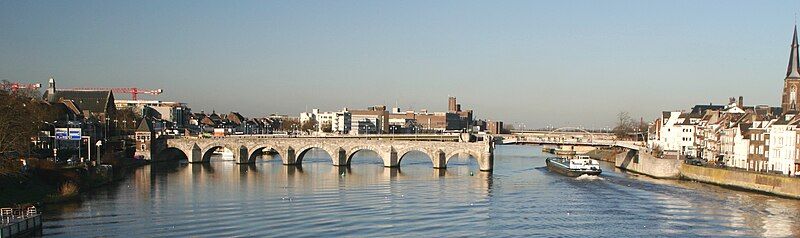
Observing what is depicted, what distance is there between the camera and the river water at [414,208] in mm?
50062

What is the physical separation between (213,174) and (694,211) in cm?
5144

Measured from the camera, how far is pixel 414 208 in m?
59.9

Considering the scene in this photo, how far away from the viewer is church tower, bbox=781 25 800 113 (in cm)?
10244

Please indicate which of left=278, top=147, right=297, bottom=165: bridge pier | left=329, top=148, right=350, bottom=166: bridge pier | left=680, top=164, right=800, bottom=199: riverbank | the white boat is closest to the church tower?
left=680, top=164, right=800, bottom=199: riverbank

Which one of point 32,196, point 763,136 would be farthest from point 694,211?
point 32,196

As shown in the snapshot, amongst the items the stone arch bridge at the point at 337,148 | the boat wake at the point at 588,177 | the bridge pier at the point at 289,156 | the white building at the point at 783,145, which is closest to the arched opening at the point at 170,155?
the stone arch bridge at the point at 337,148

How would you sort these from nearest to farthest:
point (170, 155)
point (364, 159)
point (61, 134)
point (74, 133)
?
point (61, 134) < point (74, 133) < point (170, 155) < point (364, 159)

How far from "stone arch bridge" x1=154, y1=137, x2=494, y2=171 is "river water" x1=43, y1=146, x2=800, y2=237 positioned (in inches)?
428

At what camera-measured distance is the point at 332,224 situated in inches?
2007

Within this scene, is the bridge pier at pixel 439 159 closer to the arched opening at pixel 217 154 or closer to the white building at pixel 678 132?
the arched opening at pixel 217 154

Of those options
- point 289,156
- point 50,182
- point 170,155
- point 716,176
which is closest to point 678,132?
point 716,176

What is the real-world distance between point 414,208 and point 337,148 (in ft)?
160

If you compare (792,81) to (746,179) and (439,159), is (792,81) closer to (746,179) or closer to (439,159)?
(746,179)

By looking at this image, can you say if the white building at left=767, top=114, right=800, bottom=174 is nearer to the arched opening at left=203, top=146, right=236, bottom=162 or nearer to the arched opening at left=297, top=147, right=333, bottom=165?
the arched opening at left=297, top=147, right=333, bottom=165
